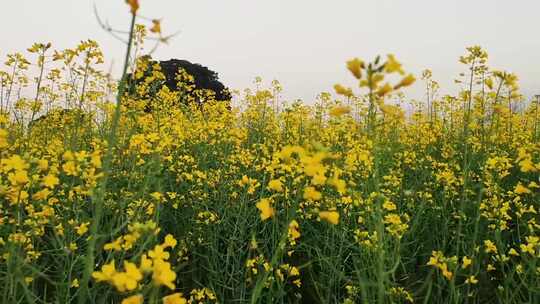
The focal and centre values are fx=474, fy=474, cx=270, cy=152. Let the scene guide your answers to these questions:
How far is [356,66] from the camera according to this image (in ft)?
4.63

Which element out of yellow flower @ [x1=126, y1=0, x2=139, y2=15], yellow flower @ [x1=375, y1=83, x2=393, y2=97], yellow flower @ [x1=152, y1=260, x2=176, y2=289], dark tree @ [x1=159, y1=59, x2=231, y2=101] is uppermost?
dark tree @ [x1=159, y1=59, x2=231, y2=101]

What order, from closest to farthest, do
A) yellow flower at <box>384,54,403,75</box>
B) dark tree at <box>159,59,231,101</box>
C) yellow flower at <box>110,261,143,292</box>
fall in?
1. yellow flower at <box>110,261,143,292</box>
2. yellow flower at <box>384,54,403,75</box>
3. dark tree at <box>159,59,231,101</box>

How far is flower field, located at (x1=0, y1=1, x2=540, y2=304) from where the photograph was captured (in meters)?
1.58

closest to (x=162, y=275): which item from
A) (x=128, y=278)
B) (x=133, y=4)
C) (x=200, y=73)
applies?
(x=128, y=278)

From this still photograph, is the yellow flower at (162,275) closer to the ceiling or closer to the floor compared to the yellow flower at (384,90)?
closer to the floor

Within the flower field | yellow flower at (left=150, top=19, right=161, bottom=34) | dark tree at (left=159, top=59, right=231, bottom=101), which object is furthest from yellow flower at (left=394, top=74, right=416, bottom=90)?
dark tree at (left=159, top=59, right=231, bottom=101)

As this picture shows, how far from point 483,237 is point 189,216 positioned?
7.08 ft

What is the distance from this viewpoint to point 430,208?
151 inches

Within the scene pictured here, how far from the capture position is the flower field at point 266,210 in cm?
158

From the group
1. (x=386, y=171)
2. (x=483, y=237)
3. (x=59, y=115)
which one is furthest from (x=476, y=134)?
(x=59, y=115)

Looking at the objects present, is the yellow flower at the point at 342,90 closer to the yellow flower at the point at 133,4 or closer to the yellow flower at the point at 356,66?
the yellow flower at the point at 356,66

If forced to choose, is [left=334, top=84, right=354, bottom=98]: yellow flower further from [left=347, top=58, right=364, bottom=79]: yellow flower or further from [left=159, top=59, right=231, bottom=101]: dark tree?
[left=159, top=59, right=231, bottom=101]: dark tree


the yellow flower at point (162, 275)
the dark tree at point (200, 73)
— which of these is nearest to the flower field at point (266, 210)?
the yellow flower at point (162, 275)

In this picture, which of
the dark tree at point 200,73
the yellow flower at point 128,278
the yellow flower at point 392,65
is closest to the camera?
the yellow flower at point 128,278
